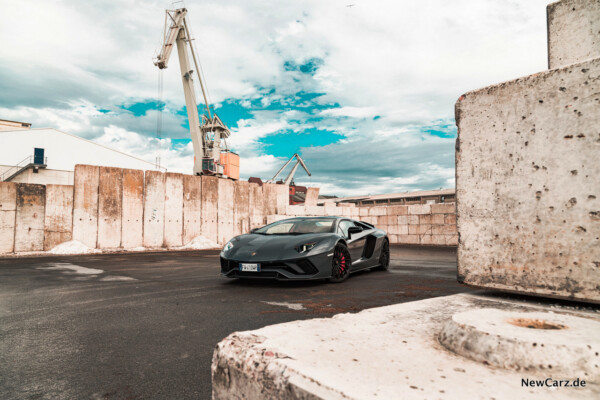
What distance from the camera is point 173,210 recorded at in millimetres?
13305

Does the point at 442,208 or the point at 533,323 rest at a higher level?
the point at 442,208

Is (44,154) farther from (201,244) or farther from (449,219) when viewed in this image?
(449,219)

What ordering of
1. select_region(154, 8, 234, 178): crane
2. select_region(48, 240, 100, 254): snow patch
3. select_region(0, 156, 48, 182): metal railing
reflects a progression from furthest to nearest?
select_region(0, 156, 48, 182): metal railing → select_region(154, 8, 234, 178): crane → select_region(48, 240, 100, 254): snow patch

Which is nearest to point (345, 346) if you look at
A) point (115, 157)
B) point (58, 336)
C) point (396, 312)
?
point (396, 312)

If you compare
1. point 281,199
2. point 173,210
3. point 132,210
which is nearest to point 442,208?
point 281,199

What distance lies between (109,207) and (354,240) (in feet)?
29.4

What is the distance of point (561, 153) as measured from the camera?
2.42m

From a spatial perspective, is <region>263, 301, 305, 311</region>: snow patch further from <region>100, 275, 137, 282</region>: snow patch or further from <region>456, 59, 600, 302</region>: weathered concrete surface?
<region>100, 275, 137, 282</region>: snow patch

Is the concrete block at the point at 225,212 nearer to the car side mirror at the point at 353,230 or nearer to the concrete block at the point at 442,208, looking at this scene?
the concrete block at the point at 442,208

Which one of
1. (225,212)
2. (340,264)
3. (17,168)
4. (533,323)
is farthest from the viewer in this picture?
(17,168)

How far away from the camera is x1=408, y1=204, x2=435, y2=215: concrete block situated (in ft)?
52.7

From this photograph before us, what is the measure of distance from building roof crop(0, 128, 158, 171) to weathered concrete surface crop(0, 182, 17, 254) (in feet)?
105

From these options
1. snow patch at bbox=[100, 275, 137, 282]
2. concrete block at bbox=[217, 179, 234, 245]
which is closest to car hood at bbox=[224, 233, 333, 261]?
snow patch at bbox=[100, 275, 137, 282]

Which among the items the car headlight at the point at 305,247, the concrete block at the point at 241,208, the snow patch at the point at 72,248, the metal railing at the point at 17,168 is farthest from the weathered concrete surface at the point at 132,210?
the metal railing at the point at 17,168
